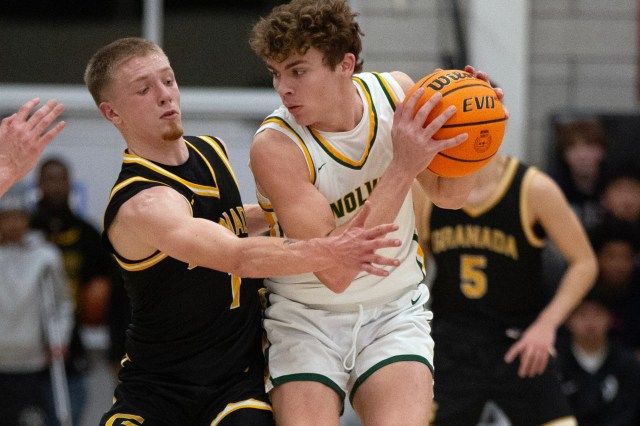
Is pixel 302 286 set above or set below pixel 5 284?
above

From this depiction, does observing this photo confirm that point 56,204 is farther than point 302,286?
Yes

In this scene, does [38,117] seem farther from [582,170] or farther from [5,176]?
[582,170]

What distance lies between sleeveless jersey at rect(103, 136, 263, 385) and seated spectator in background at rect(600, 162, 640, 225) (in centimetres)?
437

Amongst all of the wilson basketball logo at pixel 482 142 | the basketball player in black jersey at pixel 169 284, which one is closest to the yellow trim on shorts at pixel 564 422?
the basketball player in black jersey at pixel 169 284

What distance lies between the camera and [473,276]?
6441mm

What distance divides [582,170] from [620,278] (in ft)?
2.86

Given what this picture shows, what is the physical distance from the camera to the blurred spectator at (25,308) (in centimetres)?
801

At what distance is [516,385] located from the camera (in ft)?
20.3

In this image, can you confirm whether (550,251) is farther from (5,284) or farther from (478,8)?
(5,284)

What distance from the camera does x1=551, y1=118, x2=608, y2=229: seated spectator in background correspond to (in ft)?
27.9

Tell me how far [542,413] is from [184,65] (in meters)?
4.58

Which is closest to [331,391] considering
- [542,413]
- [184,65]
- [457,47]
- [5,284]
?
[542,413]

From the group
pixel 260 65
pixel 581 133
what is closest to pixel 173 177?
pixel 581 133

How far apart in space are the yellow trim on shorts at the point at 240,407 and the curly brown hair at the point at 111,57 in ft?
3.98
